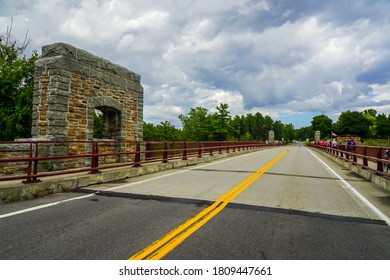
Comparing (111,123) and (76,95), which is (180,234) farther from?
(111,123)

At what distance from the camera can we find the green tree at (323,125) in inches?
6526

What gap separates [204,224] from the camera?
16.4ft

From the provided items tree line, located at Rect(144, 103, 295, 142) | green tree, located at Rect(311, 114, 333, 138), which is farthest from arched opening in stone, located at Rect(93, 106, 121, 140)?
green tree, located at Rect(311, 114, 333, 138)

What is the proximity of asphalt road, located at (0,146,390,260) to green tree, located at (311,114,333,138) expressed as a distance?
172704 mm

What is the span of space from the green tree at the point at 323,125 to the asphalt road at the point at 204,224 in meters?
173

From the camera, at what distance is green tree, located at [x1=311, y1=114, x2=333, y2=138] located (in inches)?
6526

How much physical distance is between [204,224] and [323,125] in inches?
7036

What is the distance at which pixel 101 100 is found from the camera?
13281mm

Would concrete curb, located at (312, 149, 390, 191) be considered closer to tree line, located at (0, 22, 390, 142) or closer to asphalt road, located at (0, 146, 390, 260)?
A: asphalt road, located at (0, 146, 390, 260)

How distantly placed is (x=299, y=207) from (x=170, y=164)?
874cm

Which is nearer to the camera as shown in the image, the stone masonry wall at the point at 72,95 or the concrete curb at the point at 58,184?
the concrete curb at the point at 58,184

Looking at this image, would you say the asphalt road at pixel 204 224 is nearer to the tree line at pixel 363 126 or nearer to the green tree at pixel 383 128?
the tree line at pixel 363 126

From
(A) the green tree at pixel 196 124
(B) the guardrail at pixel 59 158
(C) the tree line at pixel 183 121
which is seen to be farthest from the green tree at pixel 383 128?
(B) the guardrail at pixel 59 158

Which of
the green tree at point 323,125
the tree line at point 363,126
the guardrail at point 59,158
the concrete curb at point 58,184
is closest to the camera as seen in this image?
the concrete curb at point 58,184
